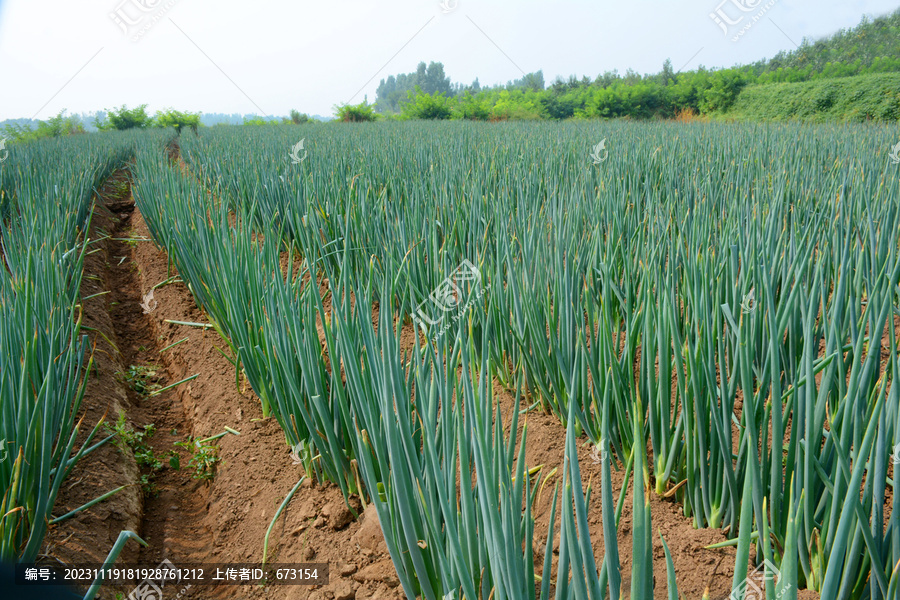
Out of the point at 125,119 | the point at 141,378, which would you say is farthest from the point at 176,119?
the point at 141,378

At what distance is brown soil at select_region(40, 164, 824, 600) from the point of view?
114 cm

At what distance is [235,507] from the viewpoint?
1.48 metres

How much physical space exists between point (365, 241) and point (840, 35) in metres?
32.0

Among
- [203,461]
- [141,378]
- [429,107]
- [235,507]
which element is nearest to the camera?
[235,507]

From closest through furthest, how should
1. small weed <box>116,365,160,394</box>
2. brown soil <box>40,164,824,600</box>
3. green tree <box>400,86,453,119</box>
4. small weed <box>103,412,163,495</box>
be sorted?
1. brown soil <box>40,164,824,600</box>
2. small weed <box>103,412,163,495</box>
3. small weed <box>116,365,160,394</box>
4. green tree <box>400,86,453,119</box>

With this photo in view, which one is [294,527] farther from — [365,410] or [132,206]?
[132,206]

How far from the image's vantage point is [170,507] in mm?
1561

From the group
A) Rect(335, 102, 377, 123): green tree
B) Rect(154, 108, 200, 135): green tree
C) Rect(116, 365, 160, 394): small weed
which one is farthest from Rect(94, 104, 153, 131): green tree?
Rect(116, 365, 160, 394): small weed

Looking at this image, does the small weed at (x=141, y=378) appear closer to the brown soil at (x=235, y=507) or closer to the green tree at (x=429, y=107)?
the brown soil at (x=235, y=507)

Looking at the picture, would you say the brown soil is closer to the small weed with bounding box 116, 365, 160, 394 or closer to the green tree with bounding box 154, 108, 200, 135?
the small weed with bounding box 116, 365, 160, 394

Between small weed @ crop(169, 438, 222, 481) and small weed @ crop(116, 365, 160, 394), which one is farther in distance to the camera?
small weed @ crop(116, 365, 160, 394)

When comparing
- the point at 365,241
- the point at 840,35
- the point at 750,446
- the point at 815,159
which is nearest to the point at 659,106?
the point at 840,35

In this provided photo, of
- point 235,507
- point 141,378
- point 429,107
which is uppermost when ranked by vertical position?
point 429,107

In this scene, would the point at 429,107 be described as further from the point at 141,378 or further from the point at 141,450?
the point at 141,450
